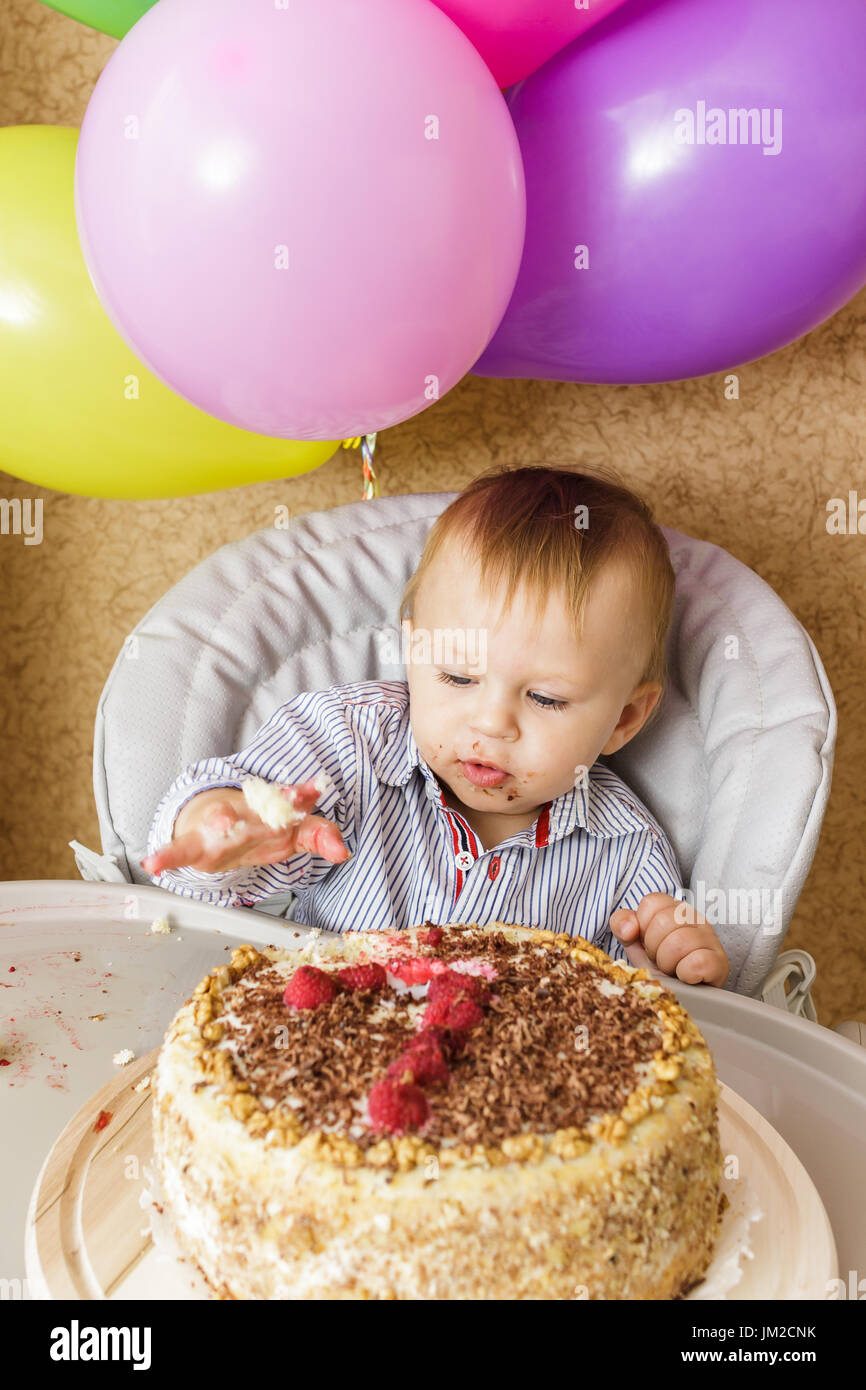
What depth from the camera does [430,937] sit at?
0.89 meters

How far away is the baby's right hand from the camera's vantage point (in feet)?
3.24

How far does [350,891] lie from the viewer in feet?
4.16

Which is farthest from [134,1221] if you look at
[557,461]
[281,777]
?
[557,461]

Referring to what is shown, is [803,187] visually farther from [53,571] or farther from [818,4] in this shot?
[53,571]

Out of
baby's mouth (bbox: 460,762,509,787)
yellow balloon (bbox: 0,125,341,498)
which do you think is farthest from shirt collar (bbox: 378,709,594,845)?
yellow balloon (bbox: 0,125,341,498)

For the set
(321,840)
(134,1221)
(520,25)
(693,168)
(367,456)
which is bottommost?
(134,1221)

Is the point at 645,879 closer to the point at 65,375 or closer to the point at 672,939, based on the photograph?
the point at 672,939

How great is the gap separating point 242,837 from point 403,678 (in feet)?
1.52

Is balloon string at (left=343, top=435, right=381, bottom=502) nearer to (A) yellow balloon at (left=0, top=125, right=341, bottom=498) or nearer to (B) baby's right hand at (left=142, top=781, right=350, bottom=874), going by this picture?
(A) yellow balloon at (left=0, top=125, right=341, bottom=498)

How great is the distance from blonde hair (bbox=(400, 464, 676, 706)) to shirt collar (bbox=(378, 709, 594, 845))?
16cm

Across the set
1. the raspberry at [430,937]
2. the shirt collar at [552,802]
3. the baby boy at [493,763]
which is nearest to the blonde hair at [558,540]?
the baby boy at [493,763]

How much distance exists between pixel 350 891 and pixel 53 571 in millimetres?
925
